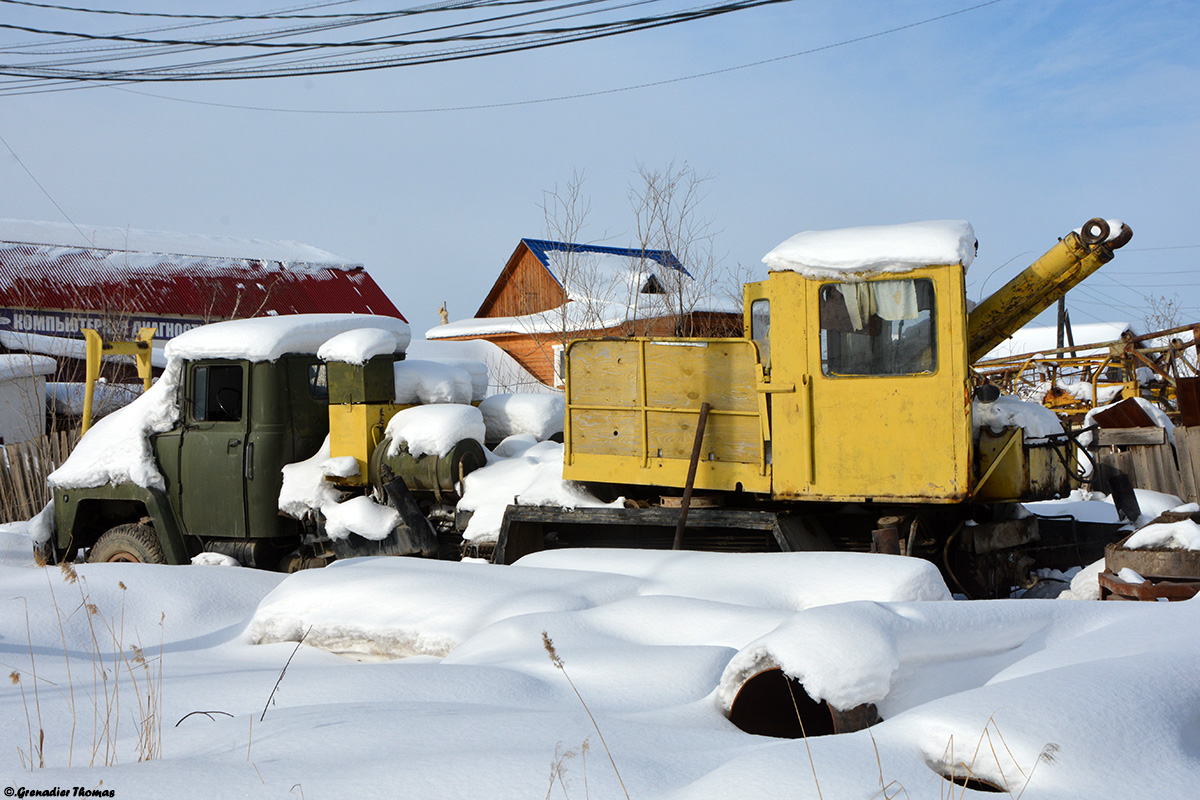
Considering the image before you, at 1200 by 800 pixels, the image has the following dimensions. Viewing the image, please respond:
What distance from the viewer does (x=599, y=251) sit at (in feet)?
81.3

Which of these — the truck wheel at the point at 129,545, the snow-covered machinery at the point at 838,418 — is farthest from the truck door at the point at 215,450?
the snow-covered machinery at the point at 838,418

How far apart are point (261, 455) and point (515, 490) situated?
226 centimetres

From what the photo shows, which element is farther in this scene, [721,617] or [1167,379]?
[1167,379]

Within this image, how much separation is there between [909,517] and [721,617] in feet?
6.65

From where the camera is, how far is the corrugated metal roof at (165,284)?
25.1 meters

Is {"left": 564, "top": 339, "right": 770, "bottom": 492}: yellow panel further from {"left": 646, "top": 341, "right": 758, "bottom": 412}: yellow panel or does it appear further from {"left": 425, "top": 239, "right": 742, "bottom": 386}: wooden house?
{"left": 425, "top": 239, "right": 742, "bottom": 386}: wooden house

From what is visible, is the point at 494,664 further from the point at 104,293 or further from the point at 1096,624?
the point at 104,293

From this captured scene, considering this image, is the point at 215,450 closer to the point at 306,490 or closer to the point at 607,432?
the point at 306,490

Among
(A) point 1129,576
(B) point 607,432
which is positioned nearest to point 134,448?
→ (B) point 607,432

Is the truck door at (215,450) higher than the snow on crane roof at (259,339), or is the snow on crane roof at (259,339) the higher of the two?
the snow on crane roof at (259,339)

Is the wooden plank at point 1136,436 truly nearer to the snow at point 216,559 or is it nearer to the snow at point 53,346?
the snow at point 216,559

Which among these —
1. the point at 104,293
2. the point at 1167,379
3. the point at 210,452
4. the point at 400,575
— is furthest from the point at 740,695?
the point at 104,293

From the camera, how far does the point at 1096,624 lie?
155 inches

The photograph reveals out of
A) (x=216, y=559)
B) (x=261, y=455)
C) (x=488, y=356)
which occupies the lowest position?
(x=216, y=559)
